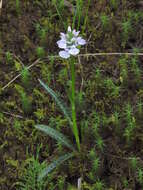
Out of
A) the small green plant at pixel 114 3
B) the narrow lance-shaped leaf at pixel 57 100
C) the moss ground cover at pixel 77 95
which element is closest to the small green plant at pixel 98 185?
the moss ground cover at pixel 77 95

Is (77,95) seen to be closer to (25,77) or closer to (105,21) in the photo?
(25,77)

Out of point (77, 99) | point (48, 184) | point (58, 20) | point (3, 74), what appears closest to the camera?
point (48, 184)

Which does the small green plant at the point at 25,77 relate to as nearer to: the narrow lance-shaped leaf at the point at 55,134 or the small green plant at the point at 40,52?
the small green plant at the point at 40,52

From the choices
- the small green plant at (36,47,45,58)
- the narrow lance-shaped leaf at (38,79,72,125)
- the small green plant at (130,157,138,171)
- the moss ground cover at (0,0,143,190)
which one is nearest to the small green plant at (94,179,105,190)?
the moss ground cover at (0,0,143,190)

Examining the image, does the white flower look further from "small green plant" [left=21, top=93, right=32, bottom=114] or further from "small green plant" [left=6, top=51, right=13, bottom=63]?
"small green plant" [left=6, top=51, right=13, bottom=63]

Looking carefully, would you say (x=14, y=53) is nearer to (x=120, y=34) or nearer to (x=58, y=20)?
(x=58, y=20)

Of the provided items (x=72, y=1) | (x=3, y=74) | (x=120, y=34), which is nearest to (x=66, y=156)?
(x=3, y=74)
